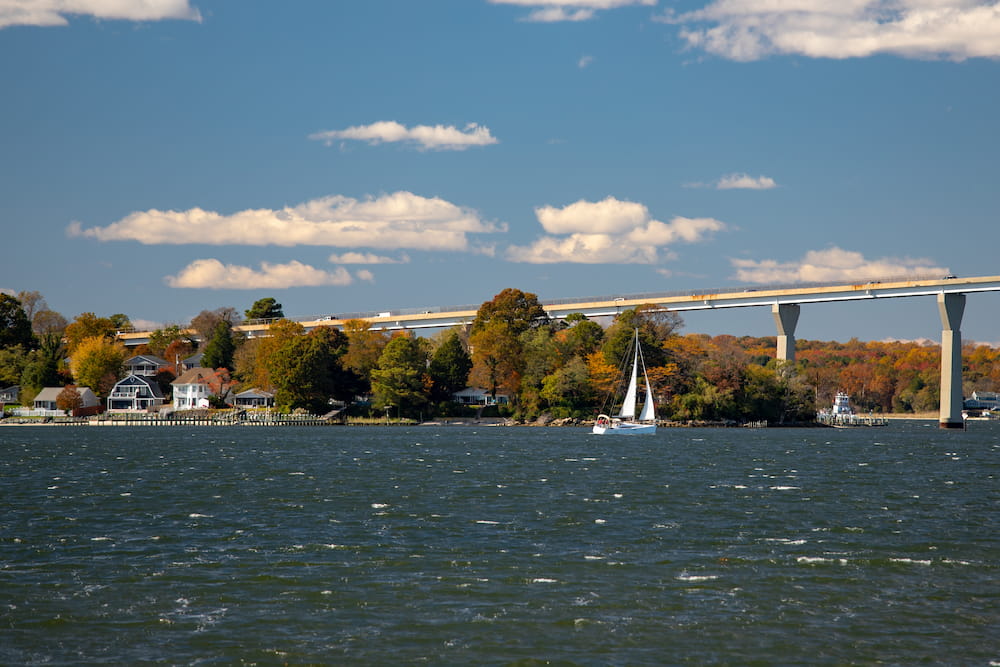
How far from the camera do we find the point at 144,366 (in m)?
192

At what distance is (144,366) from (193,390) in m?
20.3

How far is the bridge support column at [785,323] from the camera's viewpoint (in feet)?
524

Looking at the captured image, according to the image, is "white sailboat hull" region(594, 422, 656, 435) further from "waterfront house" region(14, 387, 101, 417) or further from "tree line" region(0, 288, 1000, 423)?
"waterfront house" region(14, 387, 101, 417)

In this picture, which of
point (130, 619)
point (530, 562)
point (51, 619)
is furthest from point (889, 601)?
point (51, 619)

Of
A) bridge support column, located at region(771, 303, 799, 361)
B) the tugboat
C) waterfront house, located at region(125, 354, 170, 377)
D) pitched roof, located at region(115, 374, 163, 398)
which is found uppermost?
bridge support column, located at region(771, 303, 799, 361)

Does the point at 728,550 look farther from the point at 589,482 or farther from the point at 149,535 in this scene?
the point at 589,482

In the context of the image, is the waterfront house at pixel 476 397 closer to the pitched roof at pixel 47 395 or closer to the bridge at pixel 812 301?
the bridge at pixel 812 301

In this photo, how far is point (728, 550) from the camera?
33.2 m

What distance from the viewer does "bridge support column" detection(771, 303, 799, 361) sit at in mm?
159625

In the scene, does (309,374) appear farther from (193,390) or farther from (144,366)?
(144,366)

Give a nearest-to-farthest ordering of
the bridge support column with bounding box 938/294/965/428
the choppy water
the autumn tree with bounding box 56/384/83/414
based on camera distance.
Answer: the choppy water, the bridge support column with bounding box 938/294/965/428, the autumn tree with bounding box 56/384/83/414

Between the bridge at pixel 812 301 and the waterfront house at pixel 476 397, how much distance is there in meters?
22.1

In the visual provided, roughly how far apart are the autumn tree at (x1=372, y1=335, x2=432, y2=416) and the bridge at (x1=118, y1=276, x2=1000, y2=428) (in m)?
29.1

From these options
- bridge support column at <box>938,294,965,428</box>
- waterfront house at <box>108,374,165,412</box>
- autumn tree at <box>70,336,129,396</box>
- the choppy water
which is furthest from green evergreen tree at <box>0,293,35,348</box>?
bridge support column at <box>938,294,965,428</box>
